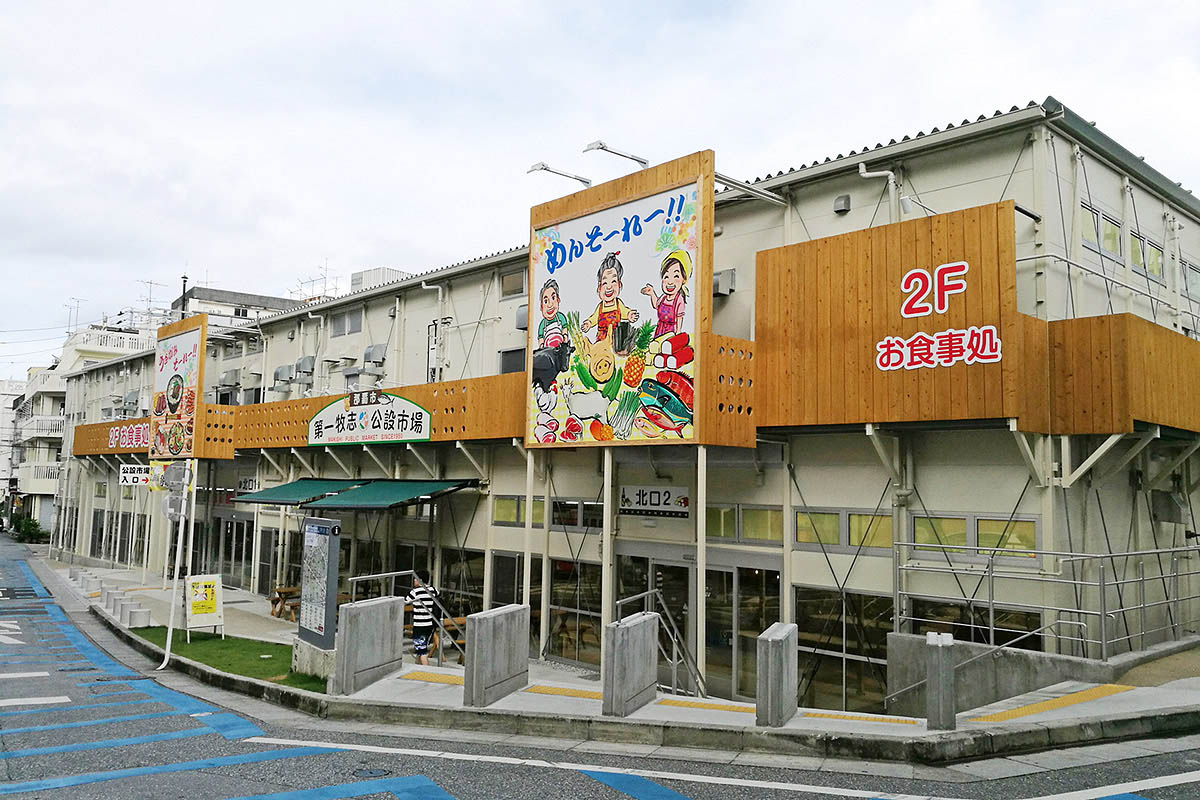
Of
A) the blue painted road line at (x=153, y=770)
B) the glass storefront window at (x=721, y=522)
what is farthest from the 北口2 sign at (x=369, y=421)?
the blue painted road line at (x=153, y=770)

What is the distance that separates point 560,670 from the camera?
1736 cm

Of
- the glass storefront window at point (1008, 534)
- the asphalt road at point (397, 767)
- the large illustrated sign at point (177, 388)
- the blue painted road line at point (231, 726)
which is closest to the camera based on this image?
the asphalt road at point (397, 767)

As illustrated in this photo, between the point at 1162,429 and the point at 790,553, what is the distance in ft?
18.3

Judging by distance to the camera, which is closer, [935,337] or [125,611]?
[935,337]

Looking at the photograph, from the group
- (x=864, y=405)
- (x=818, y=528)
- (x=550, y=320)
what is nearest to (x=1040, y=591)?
(x=864, y=405)

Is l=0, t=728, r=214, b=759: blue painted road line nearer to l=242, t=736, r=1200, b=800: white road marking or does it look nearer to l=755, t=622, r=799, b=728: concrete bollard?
l=242, t=736, r=1200, b=800: white road marking

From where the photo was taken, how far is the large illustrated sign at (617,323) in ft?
46.2

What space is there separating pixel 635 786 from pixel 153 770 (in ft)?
15.7

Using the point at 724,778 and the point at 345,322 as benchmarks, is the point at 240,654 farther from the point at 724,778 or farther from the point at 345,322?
the point at 345,322

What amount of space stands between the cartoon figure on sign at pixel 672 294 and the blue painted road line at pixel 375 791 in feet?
26.6

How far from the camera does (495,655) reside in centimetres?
1141

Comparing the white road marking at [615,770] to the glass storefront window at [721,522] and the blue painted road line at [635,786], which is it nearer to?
the blue painted road line at [635,786]

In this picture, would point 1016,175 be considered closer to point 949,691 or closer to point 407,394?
point 949,691

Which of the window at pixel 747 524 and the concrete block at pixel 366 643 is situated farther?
the window at pixel 747 524
